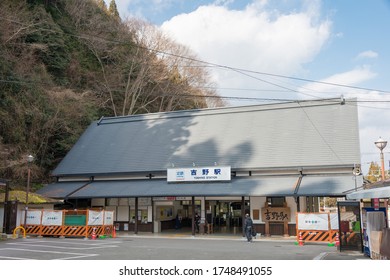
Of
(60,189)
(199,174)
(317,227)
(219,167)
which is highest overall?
(219,167)

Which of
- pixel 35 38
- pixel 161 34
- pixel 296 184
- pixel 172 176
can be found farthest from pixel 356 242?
pixel 161 34

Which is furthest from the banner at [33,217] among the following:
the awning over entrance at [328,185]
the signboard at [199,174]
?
the awning over entrance at [328,185]

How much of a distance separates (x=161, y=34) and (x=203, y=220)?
2662cm

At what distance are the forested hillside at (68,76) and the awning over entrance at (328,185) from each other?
9.35m

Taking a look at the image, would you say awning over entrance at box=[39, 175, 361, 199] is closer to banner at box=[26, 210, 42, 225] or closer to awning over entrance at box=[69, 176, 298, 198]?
awning over entrance at box=[69, 176, 298, 198]

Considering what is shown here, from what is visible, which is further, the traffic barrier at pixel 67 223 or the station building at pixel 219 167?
the station building at pixel 219 167

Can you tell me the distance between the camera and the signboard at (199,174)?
24750 mm

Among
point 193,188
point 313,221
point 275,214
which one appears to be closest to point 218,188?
point 193,188

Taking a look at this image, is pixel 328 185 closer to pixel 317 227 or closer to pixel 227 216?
pixel 317 227

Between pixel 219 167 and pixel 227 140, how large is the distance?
3.51 m

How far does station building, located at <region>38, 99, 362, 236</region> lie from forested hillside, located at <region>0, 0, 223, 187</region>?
283cm

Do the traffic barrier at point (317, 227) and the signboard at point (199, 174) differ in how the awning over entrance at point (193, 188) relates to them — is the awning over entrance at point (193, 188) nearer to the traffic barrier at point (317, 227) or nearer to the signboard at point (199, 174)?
the signboard at point (199, 174)

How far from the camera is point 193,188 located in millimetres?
24672

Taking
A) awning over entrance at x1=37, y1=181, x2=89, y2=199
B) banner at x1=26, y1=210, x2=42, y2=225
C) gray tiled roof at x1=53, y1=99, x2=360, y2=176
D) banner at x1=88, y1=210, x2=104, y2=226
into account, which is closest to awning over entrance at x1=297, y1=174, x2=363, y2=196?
gray tiled roof at x1=53, y1=99, x2=360, y2=176
